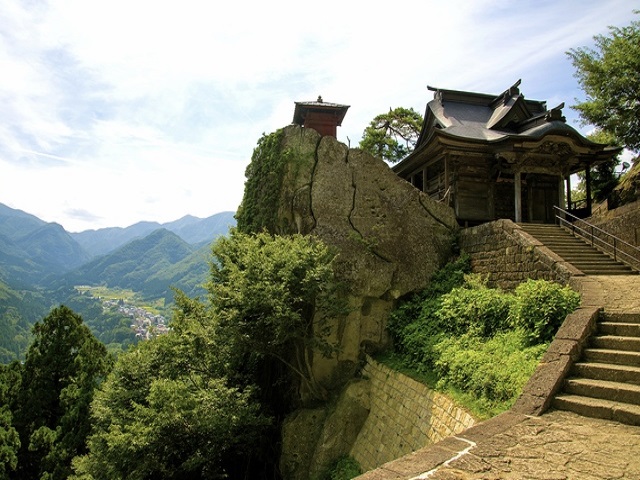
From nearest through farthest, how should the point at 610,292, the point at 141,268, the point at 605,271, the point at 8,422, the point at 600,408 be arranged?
1. the point at 600,408
2. the point at 610,292
3. the point at 605,271
4. the point at 8,422
5. the point at 141,268

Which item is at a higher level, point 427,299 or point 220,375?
point 427,299

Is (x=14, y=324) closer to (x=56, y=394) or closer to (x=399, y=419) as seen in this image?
(x=56, y=394)

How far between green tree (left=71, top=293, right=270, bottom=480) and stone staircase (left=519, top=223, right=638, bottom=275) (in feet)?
31.1

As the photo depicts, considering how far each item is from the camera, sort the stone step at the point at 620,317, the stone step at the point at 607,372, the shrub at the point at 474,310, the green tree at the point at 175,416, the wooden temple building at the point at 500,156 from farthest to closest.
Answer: the wooden temple building at the point at 500,156, the green tree at the point at 175,416, the shrub at the point at 474,310, the stone step at the point at 620,317, the stone step at the point at 607,372

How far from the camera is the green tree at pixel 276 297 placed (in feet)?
32.1

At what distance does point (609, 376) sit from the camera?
5.65 m

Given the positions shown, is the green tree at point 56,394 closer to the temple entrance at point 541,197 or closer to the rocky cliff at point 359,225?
the rocky cliff at point 359,225

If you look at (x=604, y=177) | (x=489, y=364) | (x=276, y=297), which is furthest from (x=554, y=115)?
(x=276, y=297)

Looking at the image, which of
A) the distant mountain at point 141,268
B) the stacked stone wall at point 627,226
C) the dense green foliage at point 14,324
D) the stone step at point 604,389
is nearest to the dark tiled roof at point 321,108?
the stacked stone wall at point 627,226

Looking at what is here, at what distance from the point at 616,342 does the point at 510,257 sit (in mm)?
4696

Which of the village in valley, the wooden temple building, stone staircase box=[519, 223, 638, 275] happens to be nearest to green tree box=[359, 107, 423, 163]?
the wooden temple building

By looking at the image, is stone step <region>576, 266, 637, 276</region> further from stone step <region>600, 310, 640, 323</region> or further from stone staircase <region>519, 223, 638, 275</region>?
stone step <region>600, 310, 640, 323</region>

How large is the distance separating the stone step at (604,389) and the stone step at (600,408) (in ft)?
0.27

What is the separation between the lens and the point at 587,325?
6.51 metres
